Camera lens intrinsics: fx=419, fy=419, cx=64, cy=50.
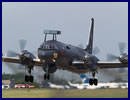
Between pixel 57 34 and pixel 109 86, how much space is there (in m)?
19.2

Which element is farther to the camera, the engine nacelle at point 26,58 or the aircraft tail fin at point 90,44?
the aircraft tail fin at point 90,44

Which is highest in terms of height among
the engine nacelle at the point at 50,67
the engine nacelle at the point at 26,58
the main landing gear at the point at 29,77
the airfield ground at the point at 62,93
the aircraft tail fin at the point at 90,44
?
the aircraft tail fin at the point at 90,44

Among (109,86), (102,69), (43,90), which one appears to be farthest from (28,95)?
(109,86)

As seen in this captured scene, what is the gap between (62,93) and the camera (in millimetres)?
51312

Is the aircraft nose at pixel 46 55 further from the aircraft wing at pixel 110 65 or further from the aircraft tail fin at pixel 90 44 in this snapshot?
the aircraft tail fin at pixel 90 44

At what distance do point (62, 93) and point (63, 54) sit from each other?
7228mm

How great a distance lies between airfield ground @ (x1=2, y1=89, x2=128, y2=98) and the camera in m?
51.4

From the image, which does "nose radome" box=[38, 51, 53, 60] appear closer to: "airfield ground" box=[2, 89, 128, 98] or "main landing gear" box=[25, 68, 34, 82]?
"main landing gear" box=[25, 68, 34, 82]

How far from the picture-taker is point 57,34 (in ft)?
149

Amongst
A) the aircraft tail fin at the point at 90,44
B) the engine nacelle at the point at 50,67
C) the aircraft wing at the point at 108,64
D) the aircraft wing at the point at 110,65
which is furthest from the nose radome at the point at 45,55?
the aircraft tail fin at the point at 90,44

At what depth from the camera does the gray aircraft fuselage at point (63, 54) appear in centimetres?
4356

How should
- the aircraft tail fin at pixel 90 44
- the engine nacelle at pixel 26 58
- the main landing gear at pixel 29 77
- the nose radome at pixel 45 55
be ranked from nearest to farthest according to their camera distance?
the nose radome at pixel 45 55 < the engine nacelle at pixel 26 58 < the main landing gear at pixel 29 77 < the aircraft tail fin at pixel 90 44

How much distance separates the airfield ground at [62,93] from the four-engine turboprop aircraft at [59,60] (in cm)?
342

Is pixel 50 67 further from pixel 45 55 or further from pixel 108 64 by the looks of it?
pixel 108 64
